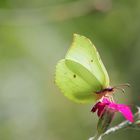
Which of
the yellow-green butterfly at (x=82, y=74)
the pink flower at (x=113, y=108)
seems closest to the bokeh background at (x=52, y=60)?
the yellow-green butterfly at (x=82, y=74)

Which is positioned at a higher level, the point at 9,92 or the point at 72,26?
the point at 72,26

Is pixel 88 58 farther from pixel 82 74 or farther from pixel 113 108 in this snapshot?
pixel 113 108

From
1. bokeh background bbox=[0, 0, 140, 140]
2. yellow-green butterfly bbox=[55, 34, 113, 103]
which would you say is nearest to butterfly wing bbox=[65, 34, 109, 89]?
yellow-green butterfly bbox=[55, 34, 113, 103]

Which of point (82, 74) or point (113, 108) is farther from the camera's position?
point (82, 74)

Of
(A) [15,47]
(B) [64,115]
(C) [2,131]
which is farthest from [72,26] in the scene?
(C) [2,131]

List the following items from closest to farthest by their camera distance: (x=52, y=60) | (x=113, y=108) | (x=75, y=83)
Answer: (x=113, y=108) < (x=75, y=83) < (x=52, y=60)

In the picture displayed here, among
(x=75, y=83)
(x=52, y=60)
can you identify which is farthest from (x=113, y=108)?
(x=52, y=60)

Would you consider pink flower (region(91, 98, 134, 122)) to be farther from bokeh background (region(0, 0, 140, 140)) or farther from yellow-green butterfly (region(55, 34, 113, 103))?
bokeh background (region(0, 0, 140, 140))

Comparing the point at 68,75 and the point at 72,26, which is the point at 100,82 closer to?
the point at 68,75
